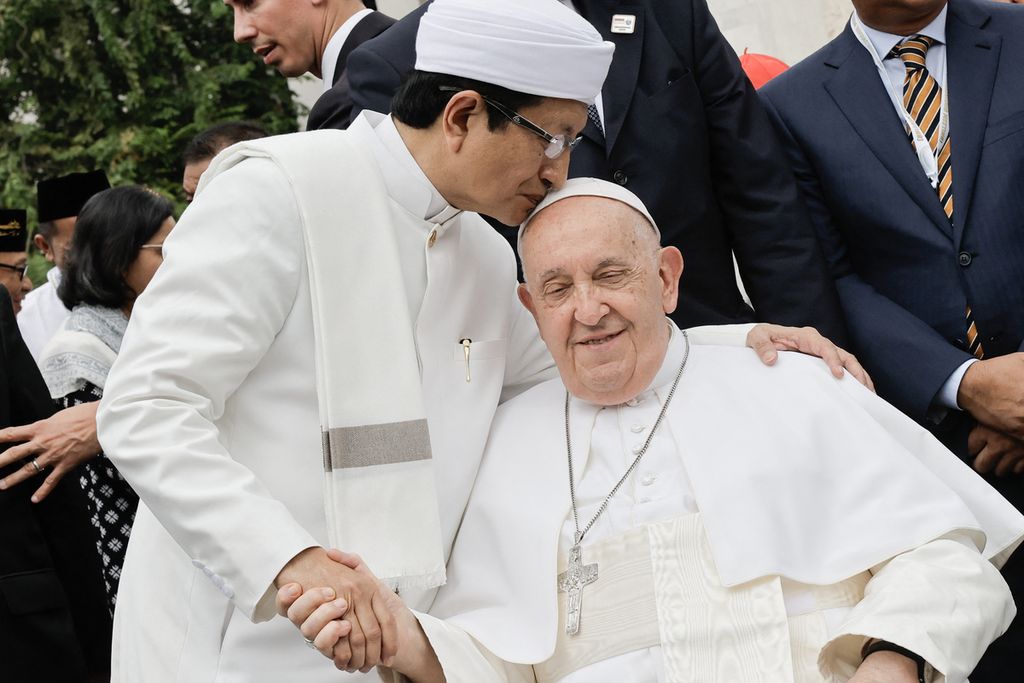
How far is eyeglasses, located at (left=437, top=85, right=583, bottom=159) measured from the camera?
3174mm

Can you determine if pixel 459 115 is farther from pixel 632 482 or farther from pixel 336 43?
pixel 336 43

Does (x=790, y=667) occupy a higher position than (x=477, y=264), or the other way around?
(x=477, y=264)

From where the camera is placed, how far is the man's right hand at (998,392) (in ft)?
11.9

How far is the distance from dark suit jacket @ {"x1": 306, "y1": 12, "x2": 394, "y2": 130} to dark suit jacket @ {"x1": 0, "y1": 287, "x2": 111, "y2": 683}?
124cm

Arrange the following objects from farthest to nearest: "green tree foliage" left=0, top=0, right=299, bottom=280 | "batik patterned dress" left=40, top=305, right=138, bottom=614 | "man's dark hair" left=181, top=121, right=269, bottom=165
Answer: "green tree foliage" left=0, top=0, right=299, bottom=280, "man's dark hair" left=181, top=121, right=269, bottom=165, "batik patterned dress" left=40, top=305, right=138, bottom=614

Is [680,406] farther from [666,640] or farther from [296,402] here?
[296,402]

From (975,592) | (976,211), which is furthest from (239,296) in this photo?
(976,211)

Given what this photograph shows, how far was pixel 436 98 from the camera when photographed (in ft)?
10.5

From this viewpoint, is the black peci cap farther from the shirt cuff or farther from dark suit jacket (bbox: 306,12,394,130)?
the shirt cuff

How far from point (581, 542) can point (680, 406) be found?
0.49 metres

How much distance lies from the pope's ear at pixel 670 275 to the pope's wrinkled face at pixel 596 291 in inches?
3.6

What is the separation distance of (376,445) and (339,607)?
482mm

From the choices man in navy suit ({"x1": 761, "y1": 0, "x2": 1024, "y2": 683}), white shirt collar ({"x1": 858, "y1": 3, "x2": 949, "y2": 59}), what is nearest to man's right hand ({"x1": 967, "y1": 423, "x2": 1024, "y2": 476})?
man in navy suit ({"x1": 761, "y1": 0, "x2": 1024, "y2": 683})

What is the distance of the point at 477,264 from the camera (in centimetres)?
354
